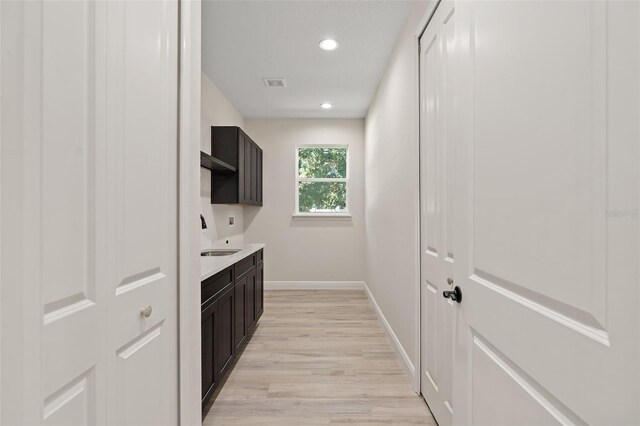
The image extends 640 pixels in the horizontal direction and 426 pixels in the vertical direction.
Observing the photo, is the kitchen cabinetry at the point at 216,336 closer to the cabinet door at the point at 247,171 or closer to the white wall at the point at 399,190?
the white wall at the point at 399,190

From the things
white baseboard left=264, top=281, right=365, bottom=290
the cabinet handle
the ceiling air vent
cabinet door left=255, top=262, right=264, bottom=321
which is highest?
the ceiling air vent

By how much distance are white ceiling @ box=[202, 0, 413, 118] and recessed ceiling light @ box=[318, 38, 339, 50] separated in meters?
0.05

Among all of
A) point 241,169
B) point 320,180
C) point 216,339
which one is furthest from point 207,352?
point 320,180

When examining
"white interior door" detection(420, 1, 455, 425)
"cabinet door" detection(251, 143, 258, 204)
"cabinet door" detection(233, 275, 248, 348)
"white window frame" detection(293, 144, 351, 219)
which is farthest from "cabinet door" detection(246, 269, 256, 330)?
"white window frame" detection(293, 144, 351, 219)

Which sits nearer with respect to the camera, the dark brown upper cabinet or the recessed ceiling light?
the recessed ceiling light

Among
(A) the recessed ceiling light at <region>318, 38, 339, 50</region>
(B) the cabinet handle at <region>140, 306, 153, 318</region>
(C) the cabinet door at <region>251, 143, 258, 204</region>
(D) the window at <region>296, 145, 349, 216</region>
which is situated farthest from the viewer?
(D) the window at <region>296, 145, 349, 216</region>

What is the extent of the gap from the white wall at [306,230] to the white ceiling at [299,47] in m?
0.85

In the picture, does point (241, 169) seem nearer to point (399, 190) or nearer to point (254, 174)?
point (254, 174)

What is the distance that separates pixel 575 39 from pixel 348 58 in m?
2.71

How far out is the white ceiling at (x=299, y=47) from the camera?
2.31m

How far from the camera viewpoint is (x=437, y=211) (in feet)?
5.76

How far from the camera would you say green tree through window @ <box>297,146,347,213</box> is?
16.9 feet

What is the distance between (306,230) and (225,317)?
2901 mm

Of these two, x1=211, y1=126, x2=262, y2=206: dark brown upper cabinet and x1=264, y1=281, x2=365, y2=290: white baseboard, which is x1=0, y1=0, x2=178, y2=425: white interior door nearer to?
x1=211, y1=126, x2=262, y2=206: dark brown upper cabinet
